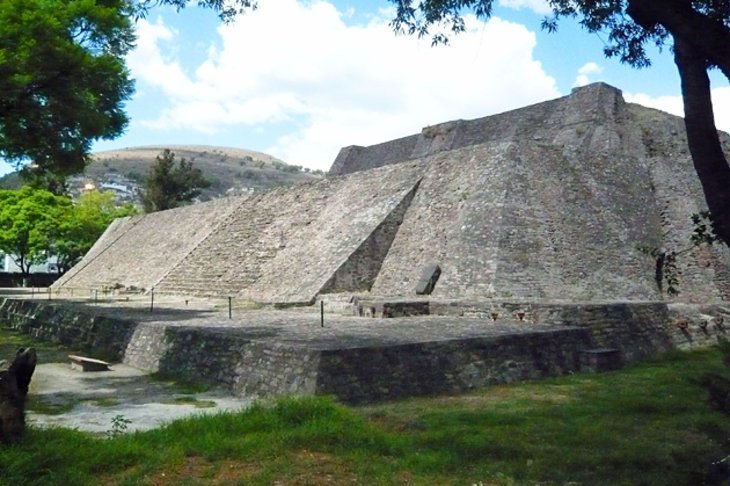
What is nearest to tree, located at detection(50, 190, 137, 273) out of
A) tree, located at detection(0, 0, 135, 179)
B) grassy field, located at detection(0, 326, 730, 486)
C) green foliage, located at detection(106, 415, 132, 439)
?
tree, located at detection(0, 0, 135, 179)

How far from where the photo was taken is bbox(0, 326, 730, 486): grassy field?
470 centimetres

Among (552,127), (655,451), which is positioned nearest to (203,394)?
(655,451)

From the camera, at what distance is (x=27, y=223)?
120ft

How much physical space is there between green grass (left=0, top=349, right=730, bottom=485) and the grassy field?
0.01 metres

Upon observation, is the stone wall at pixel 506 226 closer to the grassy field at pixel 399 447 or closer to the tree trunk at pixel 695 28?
the grassy field at pixel 399 447

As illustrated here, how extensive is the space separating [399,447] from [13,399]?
3241 millimetres

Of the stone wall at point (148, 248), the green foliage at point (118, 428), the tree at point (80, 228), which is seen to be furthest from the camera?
the tree at point (80, 228)

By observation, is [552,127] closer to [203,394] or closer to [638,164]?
[638,164]

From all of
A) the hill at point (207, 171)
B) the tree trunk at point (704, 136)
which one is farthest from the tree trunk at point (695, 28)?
the hill at point (207, 171)

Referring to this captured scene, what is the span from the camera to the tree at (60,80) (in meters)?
9.95

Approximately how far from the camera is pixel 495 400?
290 inches

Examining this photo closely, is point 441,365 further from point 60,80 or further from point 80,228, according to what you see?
point 80,228

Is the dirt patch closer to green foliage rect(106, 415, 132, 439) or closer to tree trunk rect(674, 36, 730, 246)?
green foliage rect(106, 415, 132, 439)

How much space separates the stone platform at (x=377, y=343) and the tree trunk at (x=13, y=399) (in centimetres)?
272
